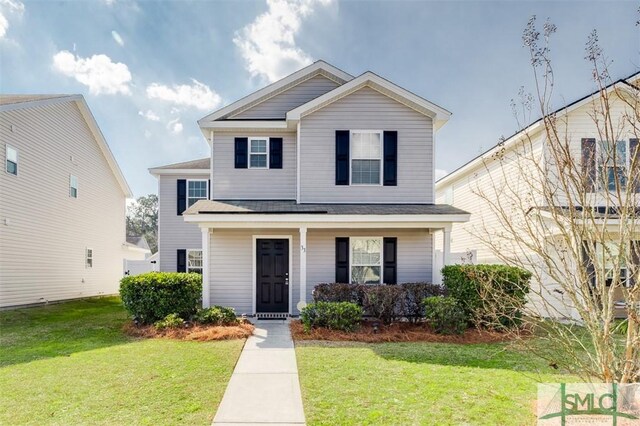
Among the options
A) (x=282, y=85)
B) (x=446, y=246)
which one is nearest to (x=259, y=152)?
(x=282, y=85)

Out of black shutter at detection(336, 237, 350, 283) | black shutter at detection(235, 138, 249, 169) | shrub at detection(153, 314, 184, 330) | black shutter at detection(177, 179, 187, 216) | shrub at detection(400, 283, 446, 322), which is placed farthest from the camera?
black shutter at detection(177, 179, 187, 216)

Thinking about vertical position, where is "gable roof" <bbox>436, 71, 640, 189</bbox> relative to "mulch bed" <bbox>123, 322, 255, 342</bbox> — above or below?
above

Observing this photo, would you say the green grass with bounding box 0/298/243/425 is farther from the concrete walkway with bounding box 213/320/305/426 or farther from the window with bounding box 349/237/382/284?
the window with bounding box 349/237/382/284

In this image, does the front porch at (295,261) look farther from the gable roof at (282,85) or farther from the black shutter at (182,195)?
the black shutter at (182,195)

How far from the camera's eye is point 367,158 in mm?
11383

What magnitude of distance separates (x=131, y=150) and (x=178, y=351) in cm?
1907

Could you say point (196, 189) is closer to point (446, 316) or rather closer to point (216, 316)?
point (216, 316)

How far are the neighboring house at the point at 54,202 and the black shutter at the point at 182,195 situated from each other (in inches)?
181

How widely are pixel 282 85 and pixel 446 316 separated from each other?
333 inches

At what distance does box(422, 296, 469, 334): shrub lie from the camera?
862 centimetres

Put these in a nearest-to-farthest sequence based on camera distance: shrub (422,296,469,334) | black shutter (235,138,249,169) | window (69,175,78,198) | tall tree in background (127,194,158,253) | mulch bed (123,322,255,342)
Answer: mulch bed (123,322,255,342), shrub (422,296,469,334), black shutter (235,138,249,169), window (69,175,78,198), tall tree in background (127,194,158,253)

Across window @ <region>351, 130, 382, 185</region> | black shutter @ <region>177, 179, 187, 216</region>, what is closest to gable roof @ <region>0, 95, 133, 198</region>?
black shutter @ <region>177, 179, 187, 216</region>

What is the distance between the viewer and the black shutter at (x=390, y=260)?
11039mm

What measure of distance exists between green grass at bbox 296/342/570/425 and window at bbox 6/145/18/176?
12.0 metres
